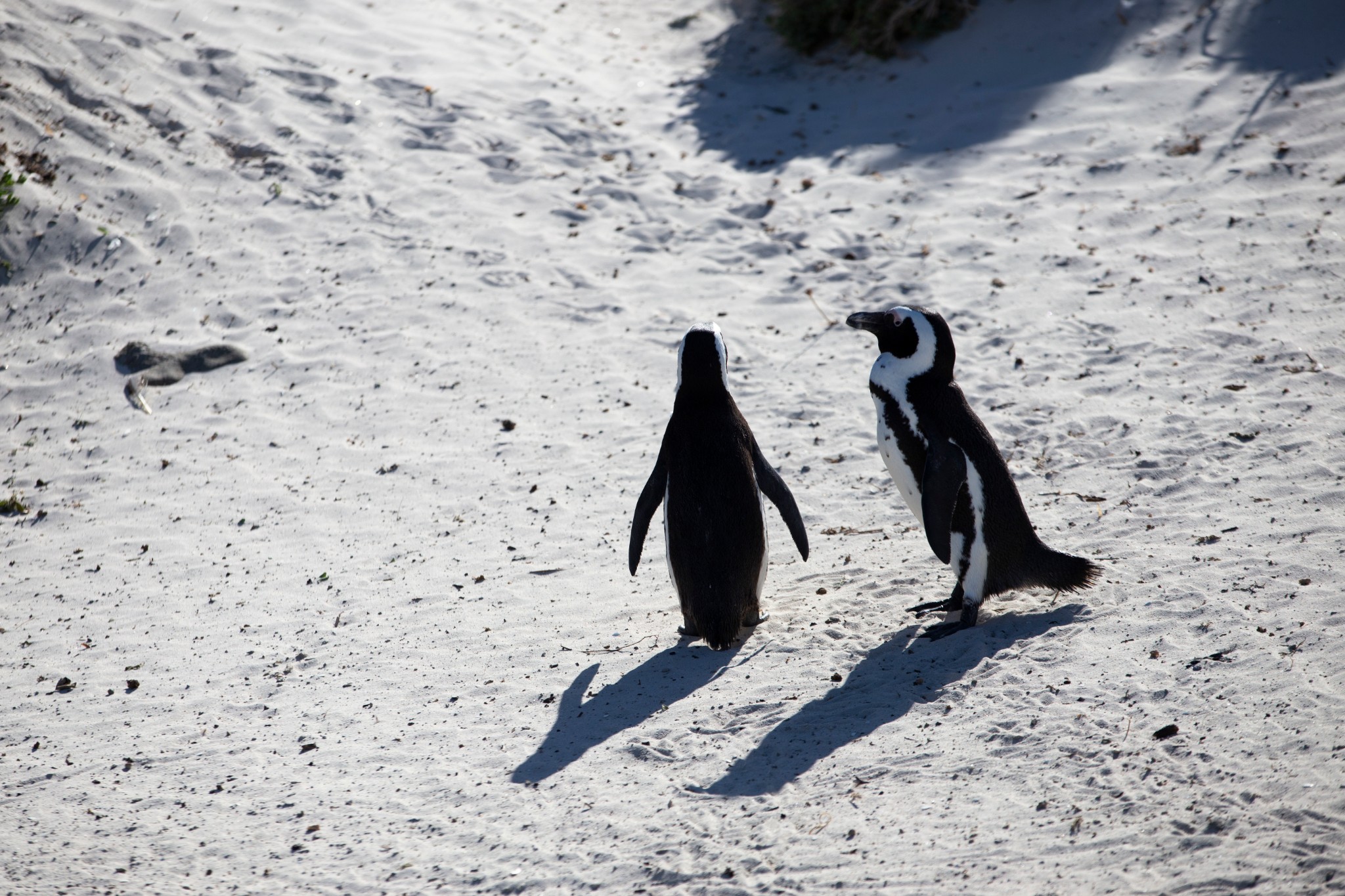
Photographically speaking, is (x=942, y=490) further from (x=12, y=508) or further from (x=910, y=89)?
(x=910, y=89)

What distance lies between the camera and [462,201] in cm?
772

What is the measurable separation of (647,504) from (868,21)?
278 inches

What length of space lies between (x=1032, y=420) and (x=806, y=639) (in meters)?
2.15

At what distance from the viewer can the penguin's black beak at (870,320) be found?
4.02m

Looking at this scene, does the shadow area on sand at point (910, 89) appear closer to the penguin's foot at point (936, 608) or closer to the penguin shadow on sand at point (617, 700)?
the penguin's foot at point (936, 608)

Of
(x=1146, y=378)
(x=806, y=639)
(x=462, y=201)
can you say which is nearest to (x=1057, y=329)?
(x=1146, y=378)

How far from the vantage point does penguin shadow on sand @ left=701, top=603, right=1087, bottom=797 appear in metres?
3.20

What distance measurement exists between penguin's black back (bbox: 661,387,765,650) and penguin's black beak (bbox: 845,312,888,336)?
1.96 feet

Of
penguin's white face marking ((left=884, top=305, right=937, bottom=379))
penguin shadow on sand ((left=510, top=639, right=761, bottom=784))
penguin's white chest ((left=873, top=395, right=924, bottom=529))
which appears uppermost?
penguin's white face marking ((left=884, top=305, right=937, bottom=379))

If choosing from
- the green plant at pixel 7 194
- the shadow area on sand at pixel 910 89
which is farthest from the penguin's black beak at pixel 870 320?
the green plant at pixel 7 194

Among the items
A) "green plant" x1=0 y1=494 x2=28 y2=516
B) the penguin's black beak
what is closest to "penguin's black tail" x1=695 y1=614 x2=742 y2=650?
the penguin's black beak

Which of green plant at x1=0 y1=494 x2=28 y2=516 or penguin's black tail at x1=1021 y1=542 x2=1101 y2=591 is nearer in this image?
penguin's black tail at x1=1021 y1=542 x2=1101 y2=591

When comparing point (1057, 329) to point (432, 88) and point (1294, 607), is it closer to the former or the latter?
point (1294, 607)

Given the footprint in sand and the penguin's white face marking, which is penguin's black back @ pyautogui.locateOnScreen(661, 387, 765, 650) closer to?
the penguin's white face marking
